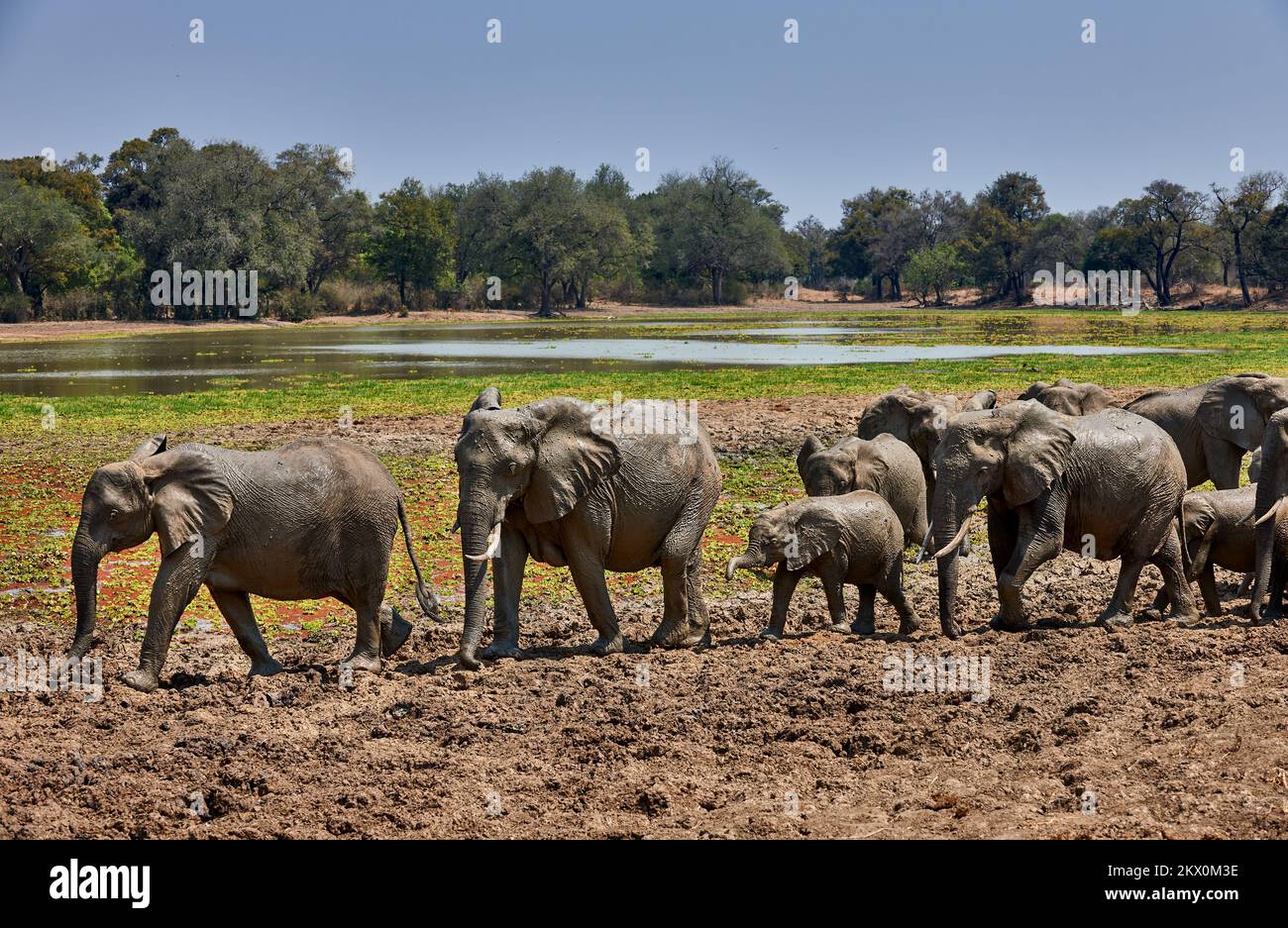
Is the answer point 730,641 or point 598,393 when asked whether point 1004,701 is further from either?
point 598,393

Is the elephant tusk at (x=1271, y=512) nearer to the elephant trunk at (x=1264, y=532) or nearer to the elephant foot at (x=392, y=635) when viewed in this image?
Result: the elephant trunk at (x=1264, y=532)

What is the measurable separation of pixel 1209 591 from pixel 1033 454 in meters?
2.47

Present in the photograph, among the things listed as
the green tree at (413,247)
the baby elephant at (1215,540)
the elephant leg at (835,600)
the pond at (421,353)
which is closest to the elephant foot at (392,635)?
the elephant leg at (835,600)

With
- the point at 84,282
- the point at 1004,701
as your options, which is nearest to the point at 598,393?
the point at 1004,701

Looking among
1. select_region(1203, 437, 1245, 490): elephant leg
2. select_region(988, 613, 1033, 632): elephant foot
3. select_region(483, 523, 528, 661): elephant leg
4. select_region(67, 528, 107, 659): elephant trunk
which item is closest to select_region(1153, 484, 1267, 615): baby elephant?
select_region(988, 613, 1033, 632): elephant foot

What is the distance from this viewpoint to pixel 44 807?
675 cm

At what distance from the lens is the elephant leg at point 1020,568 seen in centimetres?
1027

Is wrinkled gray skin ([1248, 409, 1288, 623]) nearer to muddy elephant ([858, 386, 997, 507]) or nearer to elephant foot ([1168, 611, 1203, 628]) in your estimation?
elephant foot ([1168, 611, 1203, 628])

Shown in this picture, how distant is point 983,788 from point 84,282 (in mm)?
77442

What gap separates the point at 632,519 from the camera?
9.98 m

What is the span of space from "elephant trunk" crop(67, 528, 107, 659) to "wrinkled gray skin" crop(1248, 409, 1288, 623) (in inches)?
351

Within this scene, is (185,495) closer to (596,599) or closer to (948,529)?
(596,599)

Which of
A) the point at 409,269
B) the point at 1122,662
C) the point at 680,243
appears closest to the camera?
the point at 1122,662

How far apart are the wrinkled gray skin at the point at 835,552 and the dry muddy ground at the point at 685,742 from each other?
12.0 inches
